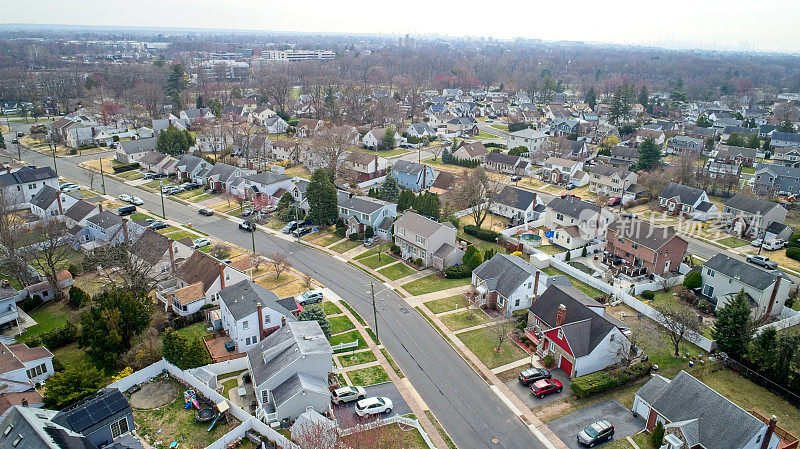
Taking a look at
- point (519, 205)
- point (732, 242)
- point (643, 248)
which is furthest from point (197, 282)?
point (732, 242)

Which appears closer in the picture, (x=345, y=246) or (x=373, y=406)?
(x=373, y=406)

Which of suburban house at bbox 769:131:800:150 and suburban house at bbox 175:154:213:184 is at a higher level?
suburban house at bbox 769:131:800:150

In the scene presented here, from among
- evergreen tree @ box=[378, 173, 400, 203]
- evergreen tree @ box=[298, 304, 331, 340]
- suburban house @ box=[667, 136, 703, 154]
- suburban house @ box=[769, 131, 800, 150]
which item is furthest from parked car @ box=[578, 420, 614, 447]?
suburban house @ box=[769, 131, 800, 150]

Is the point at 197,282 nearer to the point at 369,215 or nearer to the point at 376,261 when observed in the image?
the point at 376,261

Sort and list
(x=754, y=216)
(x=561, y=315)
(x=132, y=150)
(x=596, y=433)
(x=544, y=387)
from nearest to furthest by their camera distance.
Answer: (x=596, y=433) < (x=544, y=387) < (x=561, y=315) < (x=754, y=216) < (x=132, y=150)

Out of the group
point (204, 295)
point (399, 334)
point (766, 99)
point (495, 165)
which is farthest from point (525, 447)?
point (766, 99)

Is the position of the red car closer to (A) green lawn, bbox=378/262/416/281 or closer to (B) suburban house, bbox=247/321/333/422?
(B) suburban house, bbox=247/321/333/422

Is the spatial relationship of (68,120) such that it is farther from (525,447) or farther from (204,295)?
(525,447)
